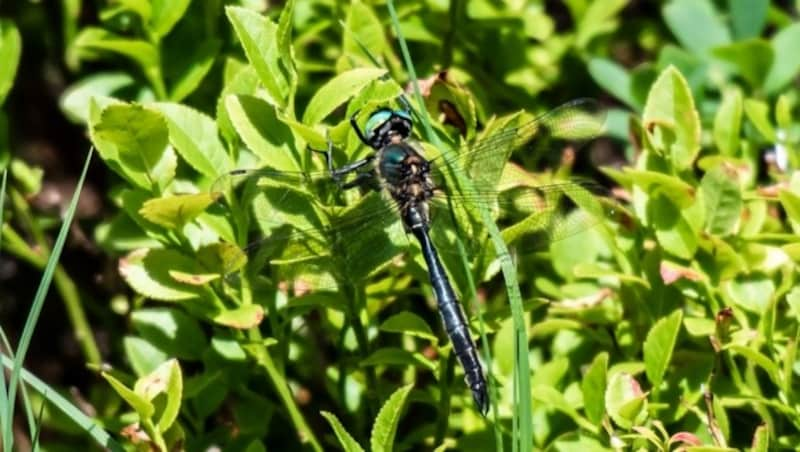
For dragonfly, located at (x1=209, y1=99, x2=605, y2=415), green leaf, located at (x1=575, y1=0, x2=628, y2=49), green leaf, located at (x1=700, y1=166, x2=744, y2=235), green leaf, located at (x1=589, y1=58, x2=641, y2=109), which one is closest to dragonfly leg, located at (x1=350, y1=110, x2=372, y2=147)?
dragonfly, located at (x1=209, y1=99, x2=605, y2=415)

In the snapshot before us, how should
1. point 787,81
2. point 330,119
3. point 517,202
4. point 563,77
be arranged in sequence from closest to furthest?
point 517,202 → point 330,119 → point 787,81 → point 563,77

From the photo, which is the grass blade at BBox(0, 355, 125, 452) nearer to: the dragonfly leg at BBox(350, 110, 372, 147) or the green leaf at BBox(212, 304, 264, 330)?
Answer: the green leaf at BBox(212, 304, 264, 330)

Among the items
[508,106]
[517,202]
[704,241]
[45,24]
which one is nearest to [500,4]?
[508,106]

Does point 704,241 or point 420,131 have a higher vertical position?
point 420,131

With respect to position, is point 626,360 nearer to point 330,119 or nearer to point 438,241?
point 438,241

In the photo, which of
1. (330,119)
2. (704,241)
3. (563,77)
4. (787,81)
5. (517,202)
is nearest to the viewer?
(704,241)

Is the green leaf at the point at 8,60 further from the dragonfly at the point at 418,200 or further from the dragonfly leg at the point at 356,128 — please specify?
the dragonfly leg at the point at 356,128

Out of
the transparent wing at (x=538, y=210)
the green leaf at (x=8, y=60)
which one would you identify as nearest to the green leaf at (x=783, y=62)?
the transparent wing at (x=538, y=210)
